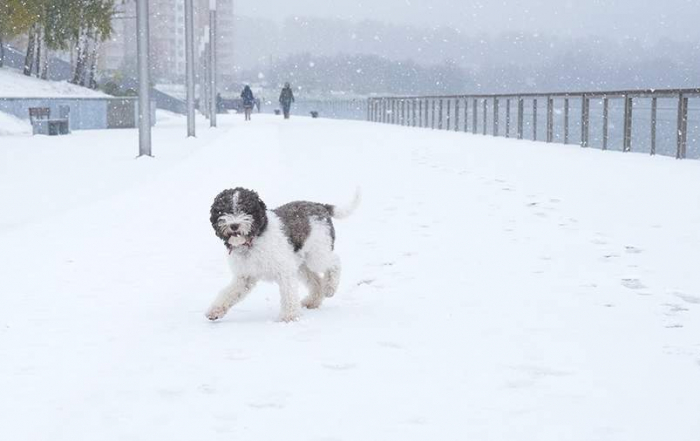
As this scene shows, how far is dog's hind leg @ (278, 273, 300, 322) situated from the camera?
478 cm

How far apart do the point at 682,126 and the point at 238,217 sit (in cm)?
1199

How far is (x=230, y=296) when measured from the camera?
484 centimetres

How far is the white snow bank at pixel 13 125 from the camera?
27.0 metres

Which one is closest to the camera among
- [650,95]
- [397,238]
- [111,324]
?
[111,324]

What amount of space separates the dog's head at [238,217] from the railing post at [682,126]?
11668mm

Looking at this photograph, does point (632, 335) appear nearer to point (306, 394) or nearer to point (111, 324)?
A: point (306, 394)

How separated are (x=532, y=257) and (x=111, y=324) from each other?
295cm

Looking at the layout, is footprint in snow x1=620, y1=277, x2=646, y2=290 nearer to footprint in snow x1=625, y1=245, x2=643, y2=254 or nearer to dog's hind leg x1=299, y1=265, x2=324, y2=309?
footprint in snow x1=625, y1=245, x2=643, y2=254

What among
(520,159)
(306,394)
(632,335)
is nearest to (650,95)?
(520,159)

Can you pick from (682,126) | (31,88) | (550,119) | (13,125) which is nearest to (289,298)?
(682,126)

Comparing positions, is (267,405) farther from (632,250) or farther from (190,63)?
(190,63)

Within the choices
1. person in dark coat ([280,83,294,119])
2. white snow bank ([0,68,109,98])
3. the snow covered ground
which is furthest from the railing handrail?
person in dark coat ([280,83,294,119])

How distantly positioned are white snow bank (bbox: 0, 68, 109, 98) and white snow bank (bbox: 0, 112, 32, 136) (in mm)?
1693

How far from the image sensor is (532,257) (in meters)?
6.52
